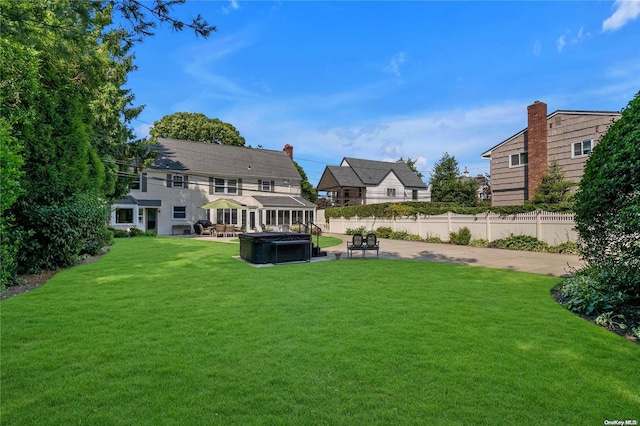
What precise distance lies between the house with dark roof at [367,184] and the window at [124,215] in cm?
2128

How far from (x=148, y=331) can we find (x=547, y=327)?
Result: 5603mm

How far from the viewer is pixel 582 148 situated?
55.4 ft

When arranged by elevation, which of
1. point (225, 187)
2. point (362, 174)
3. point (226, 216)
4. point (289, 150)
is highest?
point (289, 150)

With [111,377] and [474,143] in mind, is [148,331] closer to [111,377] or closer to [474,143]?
[111,377]

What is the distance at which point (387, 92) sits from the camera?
19562mm

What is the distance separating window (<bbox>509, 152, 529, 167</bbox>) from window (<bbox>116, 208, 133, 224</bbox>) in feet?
89.0

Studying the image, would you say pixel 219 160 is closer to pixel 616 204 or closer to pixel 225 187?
pixel 225 187

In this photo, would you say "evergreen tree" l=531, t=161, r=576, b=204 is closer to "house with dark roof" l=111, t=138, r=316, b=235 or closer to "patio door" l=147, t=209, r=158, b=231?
"house with dark roof" l=111, t=138, r=316, b=235

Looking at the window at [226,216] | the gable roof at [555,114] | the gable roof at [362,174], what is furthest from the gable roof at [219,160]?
the gable roof at [555,114]

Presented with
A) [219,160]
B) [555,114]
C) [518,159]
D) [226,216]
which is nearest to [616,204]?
[555,114]

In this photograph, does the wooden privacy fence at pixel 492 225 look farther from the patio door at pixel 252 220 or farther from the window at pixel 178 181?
the window at pixel 178 181

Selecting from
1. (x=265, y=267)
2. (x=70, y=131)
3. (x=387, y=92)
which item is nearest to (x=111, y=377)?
(x=265, y=267)

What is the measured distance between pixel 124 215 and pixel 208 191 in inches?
266

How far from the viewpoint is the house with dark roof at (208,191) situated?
26484mm
